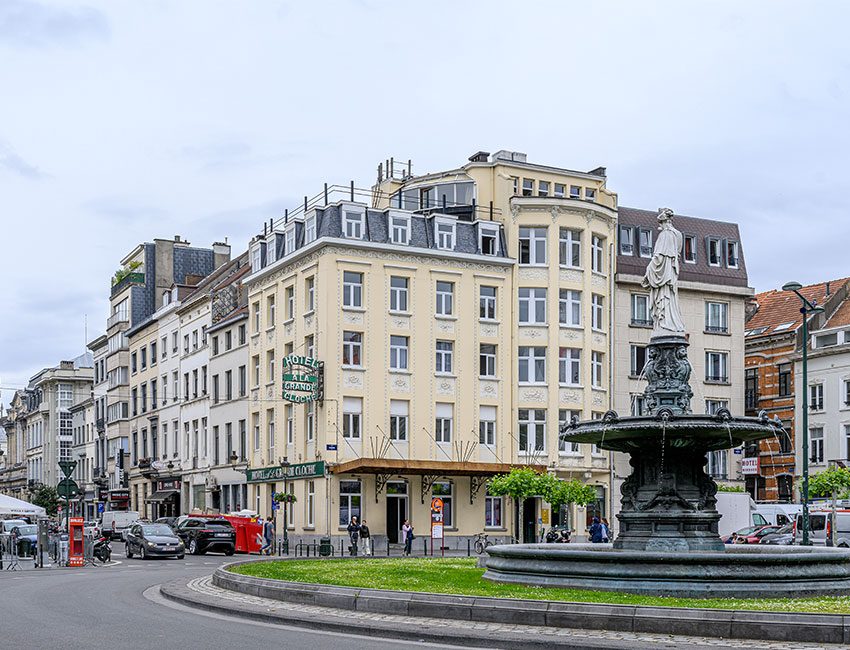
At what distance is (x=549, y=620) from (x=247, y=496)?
151 ft

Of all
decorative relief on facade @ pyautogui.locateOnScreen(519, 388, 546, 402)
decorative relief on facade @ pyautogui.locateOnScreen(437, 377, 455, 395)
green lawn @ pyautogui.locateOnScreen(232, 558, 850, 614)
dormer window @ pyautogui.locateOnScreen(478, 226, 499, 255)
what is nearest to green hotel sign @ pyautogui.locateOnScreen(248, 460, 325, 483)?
decorative relief on facade @ pyautogui.locateOnScreen(437, 377, 455, 395)

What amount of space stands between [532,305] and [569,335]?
214 cm

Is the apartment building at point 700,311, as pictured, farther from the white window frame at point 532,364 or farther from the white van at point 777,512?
the white van at point 777,512

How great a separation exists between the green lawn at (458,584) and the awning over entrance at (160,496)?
137 ft

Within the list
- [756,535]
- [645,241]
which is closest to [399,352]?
[645,241]

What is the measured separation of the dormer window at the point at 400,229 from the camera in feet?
182

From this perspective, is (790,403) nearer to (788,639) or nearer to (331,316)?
(331,316)

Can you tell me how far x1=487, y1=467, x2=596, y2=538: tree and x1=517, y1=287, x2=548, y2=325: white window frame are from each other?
28.2 feet

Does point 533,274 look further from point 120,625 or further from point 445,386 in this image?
point 120,625

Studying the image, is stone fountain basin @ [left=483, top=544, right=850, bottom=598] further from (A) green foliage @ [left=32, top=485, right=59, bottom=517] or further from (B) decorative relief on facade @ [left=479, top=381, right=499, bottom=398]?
(A) green foliage @ [left=32, top=485, right=59, bottom=517]

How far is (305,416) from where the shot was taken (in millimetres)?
55031

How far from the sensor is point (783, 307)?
71188 millimetres

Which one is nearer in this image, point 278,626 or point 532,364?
point 278,626

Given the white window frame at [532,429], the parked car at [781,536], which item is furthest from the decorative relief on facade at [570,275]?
the parked car at [781,536]
